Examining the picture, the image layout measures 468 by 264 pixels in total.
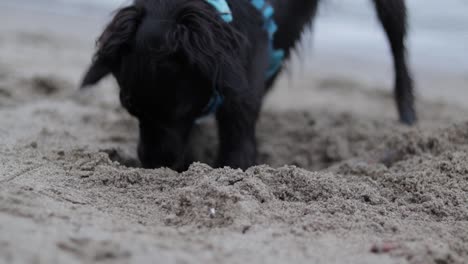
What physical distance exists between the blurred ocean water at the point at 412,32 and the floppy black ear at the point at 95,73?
14.6 ft

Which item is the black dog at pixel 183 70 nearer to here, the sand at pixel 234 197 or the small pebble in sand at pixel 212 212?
the sand at pixel 234 197

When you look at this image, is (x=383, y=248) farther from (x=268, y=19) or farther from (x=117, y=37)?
(x=268, y=19)

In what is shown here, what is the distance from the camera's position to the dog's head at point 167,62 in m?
2.54

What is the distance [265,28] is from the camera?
121 inches

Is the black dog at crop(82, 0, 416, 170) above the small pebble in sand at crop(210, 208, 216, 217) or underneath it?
above

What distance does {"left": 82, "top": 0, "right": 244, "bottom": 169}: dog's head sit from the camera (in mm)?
2537

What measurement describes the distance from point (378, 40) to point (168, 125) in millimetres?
6267

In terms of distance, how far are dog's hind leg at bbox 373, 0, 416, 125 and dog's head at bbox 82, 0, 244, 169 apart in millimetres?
1256

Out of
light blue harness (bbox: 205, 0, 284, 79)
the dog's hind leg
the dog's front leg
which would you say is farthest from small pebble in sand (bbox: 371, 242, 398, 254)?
the dog's hind leg

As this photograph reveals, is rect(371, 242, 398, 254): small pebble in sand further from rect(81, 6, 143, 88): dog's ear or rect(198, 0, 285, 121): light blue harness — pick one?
A: rect(81, 6, 143, 88): dog's ear

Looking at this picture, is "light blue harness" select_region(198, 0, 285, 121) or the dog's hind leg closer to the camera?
"light blue harness" select_region(198, 0, 285, 121)

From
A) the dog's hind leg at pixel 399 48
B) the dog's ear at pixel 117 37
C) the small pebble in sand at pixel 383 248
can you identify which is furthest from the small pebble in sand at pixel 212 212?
the dog's hind leg at pixel 399 48

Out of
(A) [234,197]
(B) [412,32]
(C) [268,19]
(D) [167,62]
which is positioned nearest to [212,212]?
(A) [234,197]

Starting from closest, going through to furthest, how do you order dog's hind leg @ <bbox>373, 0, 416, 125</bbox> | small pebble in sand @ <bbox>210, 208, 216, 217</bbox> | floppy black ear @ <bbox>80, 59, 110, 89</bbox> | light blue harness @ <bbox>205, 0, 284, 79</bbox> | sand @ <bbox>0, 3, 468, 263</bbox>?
sand @ <bbox>0, 3, 468, 263</bbox> → small pebble in sand @ <bbox>210, 208, 216, 217</bbox> → light blue harness @ <bbox>205, 0, 284, 79</bbox> → floppy black ear @ <bbox>80, 59, 110, 89</bbox> → dog's hind leg @ <bbox>373, 0, 416, 125</bbox>
